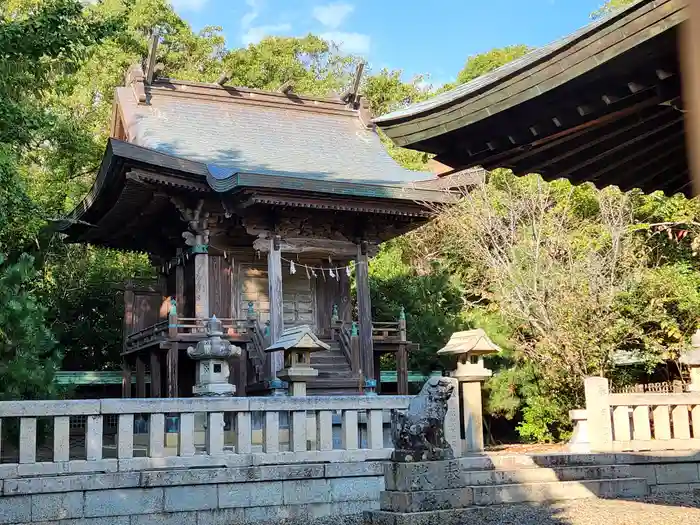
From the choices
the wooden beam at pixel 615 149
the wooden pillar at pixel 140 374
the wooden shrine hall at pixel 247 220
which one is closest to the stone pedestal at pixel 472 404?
the wooden shrine hall at pixel 247 220

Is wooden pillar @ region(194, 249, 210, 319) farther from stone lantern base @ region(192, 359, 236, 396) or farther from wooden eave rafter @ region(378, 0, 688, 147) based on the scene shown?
wooden eave rafter @ region(378, 0, 688, 147)

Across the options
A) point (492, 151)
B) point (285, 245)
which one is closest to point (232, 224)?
point (285, 245)

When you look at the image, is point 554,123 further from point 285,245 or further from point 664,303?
point 664,303

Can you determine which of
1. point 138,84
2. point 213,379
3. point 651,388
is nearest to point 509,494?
point 213,379

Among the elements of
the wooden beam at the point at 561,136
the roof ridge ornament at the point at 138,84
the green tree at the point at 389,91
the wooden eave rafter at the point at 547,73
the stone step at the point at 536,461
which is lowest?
the stone step at the point at 536,461

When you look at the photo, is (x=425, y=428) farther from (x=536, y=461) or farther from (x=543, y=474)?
(x=536, y=461)

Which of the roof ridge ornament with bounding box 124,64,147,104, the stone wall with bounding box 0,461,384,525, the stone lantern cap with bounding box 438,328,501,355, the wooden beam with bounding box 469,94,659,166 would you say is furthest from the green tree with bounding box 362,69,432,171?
the wooden beam with bounding box 469,94,659,166

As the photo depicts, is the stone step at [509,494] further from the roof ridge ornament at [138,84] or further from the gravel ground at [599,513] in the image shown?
the roof ridge ornament at [138,84]

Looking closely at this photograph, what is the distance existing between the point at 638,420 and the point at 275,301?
6.81 meters

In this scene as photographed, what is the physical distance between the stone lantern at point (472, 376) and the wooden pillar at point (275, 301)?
4.06 m

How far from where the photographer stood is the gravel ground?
7492 millimetres

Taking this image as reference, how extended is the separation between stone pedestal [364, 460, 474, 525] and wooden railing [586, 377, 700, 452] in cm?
398

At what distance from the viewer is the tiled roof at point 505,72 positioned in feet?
12.4

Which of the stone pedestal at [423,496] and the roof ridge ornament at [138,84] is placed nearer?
the stone pedestal at [423,496]
